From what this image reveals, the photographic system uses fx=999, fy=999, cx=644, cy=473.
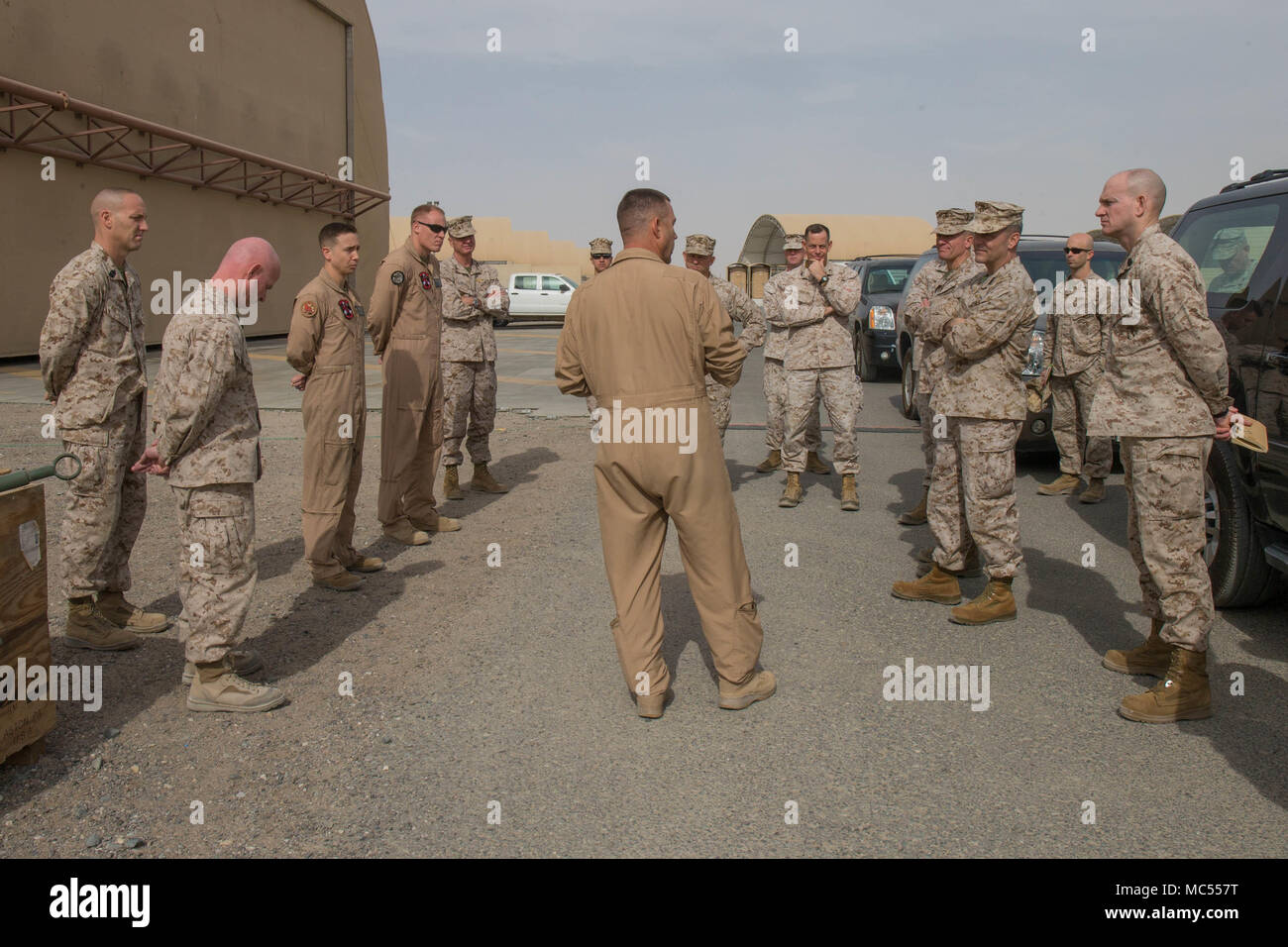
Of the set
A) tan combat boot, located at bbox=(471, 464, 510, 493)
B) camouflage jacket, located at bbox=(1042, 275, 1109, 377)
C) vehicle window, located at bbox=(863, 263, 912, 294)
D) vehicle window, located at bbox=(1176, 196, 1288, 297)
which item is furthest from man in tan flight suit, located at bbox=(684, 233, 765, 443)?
vehicle window, located at bbox=(863, 263, 912, 294)

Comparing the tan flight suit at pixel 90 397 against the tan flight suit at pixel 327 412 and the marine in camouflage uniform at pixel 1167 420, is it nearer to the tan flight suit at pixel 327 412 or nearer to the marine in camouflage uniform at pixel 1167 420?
the tan flight suit at pixel 327 412

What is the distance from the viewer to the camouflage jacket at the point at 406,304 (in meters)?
6.64

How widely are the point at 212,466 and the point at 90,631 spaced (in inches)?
52.0

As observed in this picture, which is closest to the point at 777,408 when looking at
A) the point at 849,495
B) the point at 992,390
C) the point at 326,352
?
the point at 849,495

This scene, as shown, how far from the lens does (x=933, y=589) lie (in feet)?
17.6

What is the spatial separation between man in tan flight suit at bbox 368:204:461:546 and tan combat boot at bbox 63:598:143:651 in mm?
2204

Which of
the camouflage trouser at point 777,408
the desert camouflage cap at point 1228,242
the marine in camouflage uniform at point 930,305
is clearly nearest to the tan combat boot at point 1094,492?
the marine in camouflage uniform at point 930,305

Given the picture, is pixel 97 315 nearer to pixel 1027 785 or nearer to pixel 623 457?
pixel 623 457

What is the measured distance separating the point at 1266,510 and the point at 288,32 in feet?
86.7

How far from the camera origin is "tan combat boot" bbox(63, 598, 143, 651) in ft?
15.2

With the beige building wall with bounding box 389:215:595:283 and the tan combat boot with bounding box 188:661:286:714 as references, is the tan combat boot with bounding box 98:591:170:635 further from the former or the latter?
the beige building wall with bounding box 389:215:595:283

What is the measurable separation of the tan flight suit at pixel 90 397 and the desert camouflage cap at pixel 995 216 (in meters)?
4.17

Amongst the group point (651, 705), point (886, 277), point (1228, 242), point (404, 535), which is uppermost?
point (886, 277)

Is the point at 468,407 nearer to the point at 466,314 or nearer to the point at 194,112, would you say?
the point at 466,314
